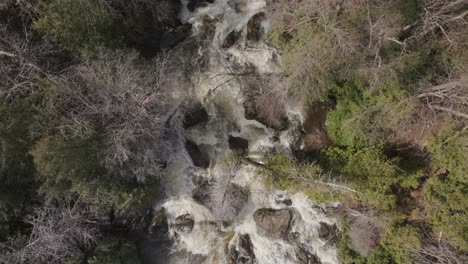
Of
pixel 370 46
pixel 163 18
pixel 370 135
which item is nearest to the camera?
pixel 370 46

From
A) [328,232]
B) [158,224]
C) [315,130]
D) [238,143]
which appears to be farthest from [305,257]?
[158,224]

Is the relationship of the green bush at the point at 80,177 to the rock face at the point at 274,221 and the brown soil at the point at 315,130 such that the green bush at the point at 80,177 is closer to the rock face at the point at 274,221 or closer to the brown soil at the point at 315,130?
the rock face at the point at 274,221

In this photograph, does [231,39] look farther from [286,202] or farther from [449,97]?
[449,97]

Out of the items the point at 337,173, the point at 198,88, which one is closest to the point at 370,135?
the point at 337,173

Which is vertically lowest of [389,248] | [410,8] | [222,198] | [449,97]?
[222,198]

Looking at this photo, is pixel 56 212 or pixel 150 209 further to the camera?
pixel 150 209

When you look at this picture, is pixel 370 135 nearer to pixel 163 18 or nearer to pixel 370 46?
pixel 370 46

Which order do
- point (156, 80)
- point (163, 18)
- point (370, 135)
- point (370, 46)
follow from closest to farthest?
point (370, 46)
point (370, 135)
point (156, 80)
point (163, 18)
